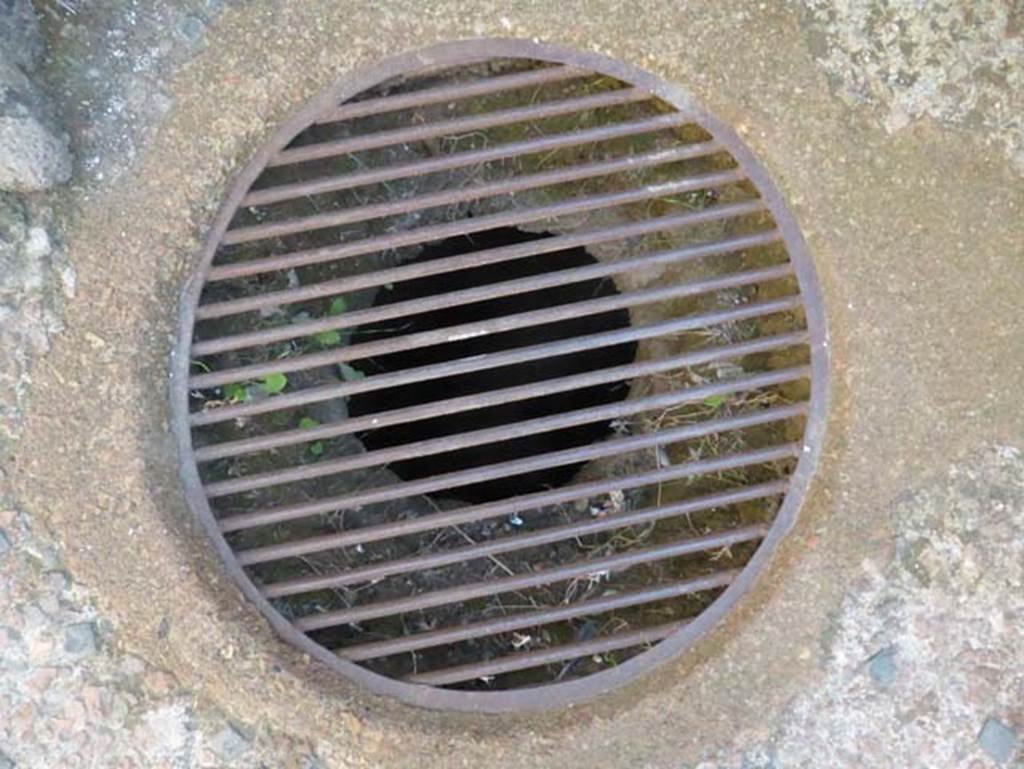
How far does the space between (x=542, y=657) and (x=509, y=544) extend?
0.26 m

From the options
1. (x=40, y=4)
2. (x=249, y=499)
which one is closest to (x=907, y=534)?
(x=249, y=499)

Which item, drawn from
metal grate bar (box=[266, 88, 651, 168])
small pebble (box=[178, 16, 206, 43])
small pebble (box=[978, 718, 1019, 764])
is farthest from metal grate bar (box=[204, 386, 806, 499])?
small pebble (box=[178, 16, 206, 43])

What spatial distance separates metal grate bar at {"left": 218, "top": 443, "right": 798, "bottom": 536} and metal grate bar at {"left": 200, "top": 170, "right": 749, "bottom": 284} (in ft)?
1.74

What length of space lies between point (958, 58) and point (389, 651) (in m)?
1.81

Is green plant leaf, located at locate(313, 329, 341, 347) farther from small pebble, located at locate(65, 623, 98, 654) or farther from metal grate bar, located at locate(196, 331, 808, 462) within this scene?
small pebble, located at locate(65, 623, 98, 654)

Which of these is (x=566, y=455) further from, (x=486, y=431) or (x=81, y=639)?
(x=81, y=639)

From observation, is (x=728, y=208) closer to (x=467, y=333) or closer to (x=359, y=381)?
(x=467, y=333)

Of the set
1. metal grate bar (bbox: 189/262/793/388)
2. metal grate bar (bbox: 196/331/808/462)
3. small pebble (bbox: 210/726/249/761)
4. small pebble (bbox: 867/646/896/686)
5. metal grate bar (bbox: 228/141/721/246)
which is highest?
metal grate bar (bbox: 228/141/721/246)

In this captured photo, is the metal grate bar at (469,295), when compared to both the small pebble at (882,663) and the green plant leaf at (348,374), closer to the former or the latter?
the green plant leaf at (348,374)

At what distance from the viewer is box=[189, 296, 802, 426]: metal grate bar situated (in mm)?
2422

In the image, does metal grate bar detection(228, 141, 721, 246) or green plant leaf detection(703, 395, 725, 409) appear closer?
metal grate bar detection(228, 141, 721, 246)

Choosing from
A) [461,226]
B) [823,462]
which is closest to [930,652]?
[823,462]

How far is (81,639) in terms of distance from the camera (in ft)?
7.79

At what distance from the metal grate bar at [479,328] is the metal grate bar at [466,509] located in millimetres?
307
